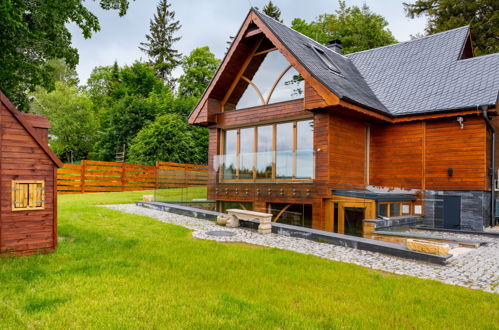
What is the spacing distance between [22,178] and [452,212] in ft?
37.7

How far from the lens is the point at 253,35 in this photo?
42.6 ft

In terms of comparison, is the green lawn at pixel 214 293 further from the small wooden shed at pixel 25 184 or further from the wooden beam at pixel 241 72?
the wooden beam at pixel 241 72

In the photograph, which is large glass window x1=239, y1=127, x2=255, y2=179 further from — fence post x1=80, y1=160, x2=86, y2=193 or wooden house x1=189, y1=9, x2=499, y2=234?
fence post x1=80, y1=160, x2=86, y2=193

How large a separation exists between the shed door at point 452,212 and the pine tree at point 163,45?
39.2 metres

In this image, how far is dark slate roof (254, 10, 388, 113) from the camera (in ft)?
35.8

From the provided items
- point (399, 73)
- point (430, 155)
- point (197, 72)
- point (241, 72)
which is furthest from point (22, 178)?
point (197, 72)

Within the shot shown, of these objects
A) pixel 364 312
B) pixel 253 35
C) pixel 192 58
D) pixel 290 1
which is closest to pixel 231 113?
pixel 253 35

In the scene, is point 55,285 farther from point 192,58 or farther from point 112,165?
point 192,58

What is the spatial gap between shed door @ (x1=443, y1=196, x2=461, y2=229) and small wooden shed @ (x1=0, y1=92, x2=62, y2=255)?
10884 millimetres

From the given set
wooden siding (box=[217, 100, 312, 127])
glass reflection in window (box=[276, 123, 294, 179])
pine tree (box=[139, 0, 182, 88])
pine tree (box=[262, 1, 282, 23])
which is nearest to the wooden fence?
wooden siding (box=[217, 100, 312, 127])

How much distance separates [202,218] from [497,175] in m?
10.2

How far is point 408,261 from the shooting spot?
6543 millimetres

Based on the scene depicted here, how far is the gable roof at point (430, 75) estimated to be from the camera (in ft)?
37.7

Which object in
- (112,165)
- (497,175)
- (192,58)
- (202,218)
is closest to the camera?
(202,218)
